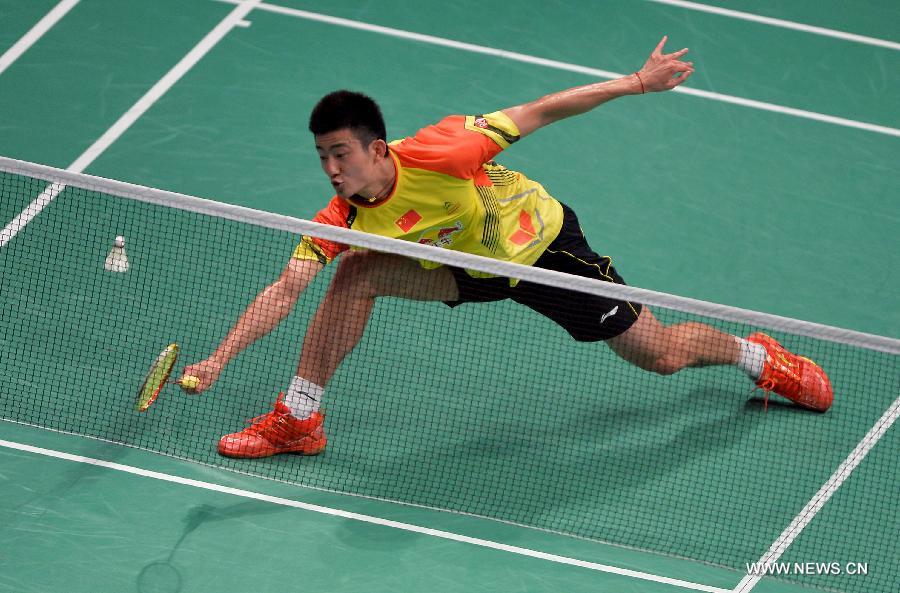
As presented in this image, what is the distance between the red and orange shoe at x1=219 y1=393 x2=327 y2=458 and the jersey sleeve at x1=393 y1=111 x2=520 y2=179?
1.26m

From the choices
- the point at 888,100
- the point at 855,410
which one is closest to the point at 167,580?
the point at 855,410

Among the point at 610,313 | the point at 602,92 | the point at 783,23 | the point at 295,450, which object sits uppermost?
the point at 783,23

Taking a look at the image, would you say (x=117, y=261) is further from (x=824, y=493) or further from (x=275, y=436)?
(x=824, y=493)

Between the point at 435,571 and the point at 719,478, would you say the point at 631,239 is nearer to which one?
the point at 719,478

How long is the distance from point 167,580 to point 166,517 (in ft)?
1.25

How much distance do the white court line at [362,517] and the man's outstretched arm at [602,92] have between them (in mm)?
1785

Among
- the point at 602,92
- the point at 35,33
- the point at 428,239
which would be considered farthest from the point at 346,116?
the point at 35,33

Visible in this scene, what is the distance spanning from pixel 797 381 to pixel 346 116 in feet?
A: 8.55

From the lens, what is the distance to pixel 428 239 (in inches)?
255

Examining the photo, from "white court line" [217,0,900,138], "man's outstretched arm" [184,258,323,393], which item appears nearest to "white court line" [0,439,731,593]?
"man's outstretched arm" [184,258,323,393]

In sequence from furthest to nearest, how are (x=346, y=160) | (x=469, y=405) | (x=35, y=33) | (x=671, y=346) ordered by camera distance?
(x=35, y=33) < (x=469, y=405) < (x=671, y=346) < (x=346, y=160)

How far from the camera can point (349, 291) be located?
646cm

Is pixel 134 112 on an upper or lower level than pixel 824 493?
upper

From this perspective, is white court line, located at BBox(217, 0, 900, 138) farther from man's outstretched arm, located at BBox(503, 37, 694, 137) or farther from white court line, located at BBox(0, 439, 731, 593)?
white court line, located at BBox(0, 439, 731, 593)
